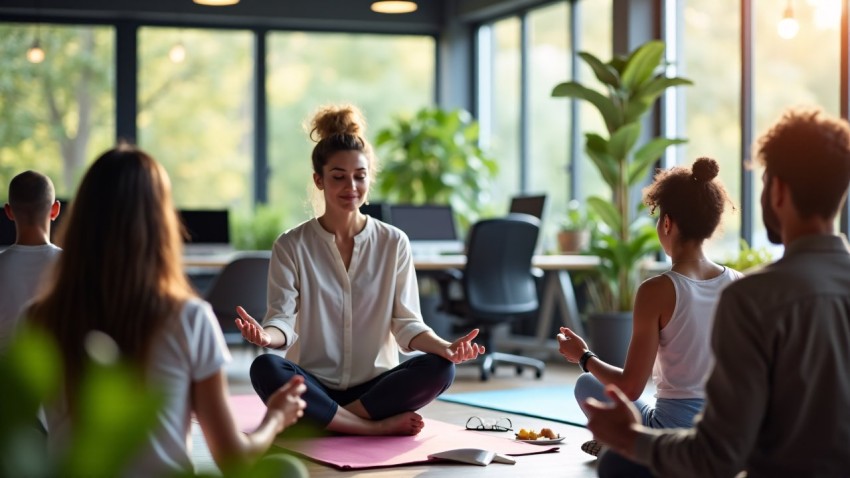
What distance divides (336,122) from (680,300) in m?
1.60

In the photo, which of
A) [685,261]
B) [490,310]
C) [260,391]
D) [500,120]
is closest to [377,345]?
[260,391]

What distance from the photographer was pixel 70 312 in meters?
1.79

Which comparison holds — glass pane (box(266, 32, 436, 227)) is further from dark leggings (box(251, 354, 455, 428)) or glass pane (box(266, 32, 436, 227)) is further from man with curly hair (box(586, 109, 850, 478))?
man with curly hair (box(586, 109, 850, 478))

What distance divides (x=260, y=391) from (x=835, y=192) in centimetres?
238

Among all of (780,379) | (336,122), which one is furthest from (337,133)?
(780,379)

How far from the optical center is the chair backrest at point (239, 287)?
6305mm

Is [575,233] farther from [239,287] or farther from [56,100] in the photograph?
[56,100]

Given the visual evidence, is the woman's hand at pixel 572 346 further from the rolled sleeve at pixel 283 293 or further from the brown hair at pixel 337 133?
the brown hair at pixel 337 133

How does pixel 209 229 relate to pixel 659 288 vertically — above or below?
above

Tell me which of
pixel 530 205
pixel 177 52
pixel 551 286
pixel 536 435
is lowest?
pixel 536 435

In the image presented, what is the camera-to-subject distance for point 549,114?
912cm

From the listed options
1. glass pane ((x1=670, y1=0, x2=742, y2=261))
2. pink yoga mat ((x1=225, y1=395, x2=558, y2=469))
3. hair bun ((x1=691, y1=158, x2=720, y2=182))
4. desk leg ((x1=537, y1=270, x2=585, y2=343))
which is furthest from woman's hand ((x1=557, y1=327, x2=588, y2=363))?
desk leg ((x1=537, y1=270, x2=585, y2=343))

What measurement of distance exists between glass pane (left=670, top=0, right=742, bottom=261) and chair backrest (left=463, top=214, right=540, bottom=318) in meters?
1.22

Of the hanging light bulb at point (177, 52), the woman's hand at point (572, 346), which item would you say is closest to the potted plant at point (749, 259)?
the woman's hand at point (572, 346)
